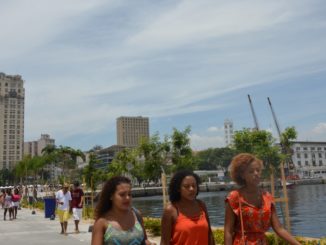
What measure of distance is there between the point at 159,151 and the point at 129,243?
1679 cm

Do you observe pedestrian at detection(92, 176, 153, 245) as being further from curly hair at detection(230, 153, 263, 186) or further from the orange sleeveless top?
curly hair at detection(230, 153, 263, 186)

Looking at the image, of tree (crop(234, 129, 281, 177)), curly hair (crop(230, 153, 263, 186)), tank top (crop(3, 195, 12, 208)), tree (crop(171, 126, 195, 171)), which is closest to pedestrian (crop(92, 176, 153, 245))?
curly hair (crop(230, 153, 263, 186))

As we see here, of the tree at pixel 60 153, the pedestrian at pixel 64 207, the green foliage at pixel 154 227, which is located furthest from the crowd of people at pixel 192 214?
the tree at pixel 60 153

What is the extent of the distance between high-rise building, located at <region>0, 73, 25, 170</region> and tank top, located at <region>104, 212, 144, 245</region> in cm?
13964

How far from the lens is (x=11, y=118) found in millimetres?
139250

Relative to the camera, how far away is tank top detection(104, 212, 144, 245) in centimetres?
357

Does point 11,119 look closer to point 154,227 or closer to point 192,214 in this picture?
point 154,227

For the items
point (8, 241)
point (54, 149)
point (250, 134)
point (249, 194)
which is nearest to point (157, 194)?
point (54, 149)

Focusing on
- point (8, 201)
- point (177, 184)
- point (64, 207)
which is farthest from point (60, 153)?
point (177, 184)

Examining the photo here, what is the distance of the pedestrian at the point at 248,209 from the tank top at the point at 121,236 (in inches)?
33.1

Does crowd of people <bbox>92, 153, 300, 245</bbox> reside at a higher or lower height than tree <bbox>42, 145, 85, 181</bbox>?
lower

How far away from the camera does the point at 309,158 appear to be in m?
154

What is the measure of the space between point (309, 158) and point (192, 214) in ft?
520

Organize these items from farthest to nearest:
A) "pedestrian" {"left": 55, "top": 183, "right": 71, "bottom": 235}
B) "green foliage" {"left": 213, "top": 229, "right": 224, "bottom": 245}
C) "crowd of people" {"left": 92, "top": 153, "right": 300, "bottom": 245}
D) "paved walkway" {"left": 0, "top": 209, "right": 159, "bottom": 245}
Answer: "pedestrian" {"left": 55, "top": 183, "right": 71, "bottom": 235} → "paved walkway" {"left": 0, "top": 209, "right": 159, "bottom": 245} → "green foliage" {"left": 213, "top": 229, "right": 224, "bottom": 245} → "crowd of people" {"left": 92, "top": 153, "right": 300, "bottom": 245}
